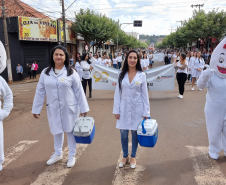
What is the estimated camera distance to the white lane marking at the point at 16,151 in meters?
4.13

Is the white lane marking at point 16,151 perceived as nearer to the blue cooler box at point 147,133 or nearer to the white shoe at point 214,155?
the blue cooler box at point 147,133

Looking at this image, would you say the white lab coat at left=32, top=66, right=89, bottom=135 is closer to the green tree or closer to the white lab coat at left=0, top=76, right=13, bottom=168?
the white lab coat at left=0, top=76, right=13, bottom=168

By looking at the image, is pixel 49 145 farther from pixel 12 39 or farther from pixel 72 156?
pixel 12 39

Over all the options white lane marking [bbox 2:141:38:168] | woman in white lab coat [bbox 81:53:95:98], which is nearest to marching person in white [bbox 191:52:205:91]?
woman in white lab coat [bbox 81:53:95:98]

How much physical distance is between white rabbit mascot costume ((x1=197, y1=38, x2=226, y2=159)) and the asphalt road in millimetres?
434

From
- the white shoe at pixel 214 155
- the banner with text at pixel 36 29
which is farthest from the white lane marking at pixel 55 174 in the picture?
the banner with text at pixel 36 29

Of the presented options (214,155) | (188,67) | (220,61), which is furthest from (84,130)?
(188,67)

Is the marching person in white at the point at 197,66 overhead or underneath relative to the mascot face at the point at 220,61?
underneath

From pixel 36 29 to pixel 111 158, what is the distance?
1995cm

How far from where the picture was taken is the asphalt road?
11.1 feet

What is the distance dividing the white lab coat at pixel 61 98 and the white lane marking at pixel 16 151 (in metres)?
1.11

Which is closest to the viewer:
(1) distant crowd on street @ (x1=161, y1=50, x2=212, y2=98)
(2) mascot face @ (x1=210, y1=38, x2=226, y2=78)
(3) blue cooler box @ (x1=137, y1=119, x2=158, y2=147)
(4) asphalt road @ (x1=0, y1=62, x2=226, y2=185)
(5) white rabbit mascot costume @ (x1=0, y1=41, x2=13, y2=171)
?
(3) blue cooler box @ (x1=137, y1=119, x2=158, y2=147)

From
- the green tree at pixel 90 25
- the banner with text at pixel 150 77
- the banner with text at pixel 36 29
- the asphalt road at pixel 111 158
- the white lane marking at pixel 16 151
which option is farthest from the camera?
the green tree at pixel 90 25

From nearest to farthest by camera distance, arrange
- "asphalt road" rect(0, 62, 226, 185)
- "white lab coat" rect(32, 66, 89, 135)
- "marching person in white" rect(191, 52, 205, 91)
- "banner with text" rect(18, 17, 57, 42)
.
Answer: "asphalt road" rect(0, 62, 226, 185)
"white lab coat" rect(32, 66, 89, 135)
"marching person in white" rect(191, 52, 205, 91)
"banner with text" rect(18, 17, 57, 42)
